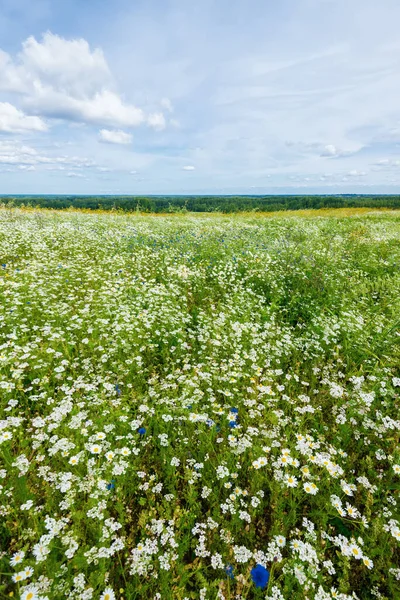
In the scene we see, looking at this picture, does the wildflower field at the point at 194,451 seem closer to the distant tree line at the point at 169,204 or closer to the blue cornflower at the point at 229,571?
the blue cornflower at the point at 229,571

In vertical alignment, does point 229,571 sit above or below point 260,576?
below

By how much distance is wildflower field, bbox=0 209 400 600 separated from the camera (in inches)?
76.6

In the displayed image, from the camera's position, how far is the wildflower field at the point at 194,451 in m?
1.95

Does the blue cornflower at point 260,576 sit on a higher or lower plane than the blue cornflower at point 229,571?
higher

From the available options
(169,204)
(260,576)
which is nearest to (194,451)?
(260,576)

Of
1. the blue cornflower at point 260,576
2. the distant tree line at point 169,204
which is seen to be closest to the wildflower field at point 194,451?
the blue cornflower at point 260,576

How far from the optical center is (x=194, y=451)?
280 cm

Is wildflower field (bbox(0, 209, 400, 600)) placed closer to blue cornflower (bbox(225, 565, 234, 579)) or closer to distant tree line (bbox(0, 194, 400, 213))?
blue cornflower (bbox(225, 565, 234, 579))

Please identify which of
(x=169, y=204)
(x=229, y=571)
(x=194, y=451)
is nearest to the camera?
(x=229, y=571)

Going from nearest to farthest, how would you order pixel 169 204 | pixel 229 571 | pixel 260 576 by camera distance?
1. pixel 260 576
2. pixel 229 571
3. pixel 169 204

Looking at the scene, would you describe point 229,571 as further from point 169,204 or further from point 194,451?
point 169,204

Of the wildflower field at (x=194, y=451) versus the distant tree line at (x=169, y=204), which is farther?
the distant tree line at (x=169, y=204)

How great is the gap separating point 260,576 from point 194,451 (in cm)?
113

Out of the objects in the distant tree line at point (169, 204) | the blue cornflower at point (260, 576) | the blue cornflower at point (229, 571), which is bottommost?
the blue cornflower at point (229, 571)
